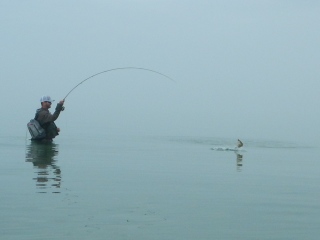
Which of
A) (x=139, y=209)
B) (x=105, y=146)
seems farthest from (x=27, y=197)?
(x=105, y=146)

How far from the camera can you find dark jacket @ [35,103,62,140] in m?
17.9

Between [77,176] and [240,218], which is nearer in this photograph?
[240,218]

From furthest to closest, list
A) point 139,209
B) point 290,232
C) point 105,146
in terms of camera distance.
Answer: point 105,146 < point 139,209 < point 290,232

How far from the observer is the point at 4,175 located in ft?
40.3

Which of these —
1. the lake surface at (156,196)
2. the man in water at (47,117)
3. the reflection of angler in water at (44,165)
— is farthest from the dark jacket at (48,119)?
the lake surface at (156,196)

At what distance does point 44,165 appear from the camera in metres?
13.9

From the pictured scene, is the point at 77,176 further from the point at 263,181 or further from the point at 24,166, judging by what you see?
the point at 263,181

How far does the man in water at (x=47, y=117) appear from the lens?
58.7 feet

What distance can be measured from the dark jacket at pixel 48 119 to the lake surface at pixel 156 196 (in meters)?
1.03

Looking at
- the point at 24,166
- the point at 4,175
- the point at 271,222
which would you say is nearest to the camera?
the point at 271,222

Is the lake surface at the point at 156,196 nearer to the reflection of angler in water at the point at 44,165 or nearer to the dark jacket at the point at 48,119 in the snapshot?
the reflection of angler in water at the point at 44,165

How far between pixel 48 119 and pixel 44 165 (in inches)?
178

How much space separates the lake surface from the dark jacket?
103 cm

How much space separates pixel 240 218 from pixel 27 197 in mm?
2793
